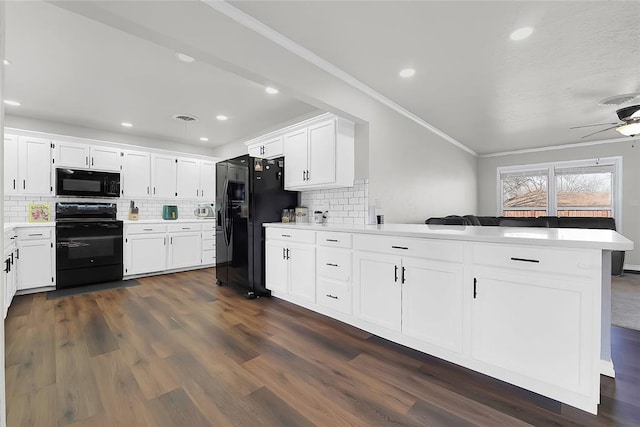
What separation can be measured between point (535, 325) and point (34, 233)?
5.45 metres

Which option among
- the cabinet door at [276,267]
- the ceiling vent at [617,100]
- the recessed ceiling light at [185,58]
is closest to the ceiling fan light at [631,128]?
the ceiling vent at [617,100]

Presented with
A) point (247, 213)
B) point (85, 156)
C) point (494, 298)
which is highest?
point (85, 156)

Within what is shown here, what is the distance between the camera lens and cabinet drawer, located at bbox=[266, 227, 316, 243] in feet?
9.91

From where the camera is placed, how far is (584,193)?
5844mm

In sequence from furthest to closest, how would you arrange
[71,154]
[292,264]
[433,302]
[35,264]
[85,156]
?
[85,156] → [71,154] → [35,264] → [292,264] → [433,302]

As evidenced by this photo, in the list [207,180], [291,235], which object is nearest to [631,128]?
[291,235]

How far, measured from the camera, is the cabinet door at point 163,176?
16.6ft

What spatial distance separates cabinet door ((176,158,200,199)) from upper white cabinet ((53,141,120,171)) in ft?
3.20

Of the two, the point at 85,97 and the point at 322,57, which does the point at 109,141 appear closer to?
the point at 85,97

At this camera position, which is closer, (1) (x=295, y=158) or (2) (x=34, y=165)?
(1) (x=295, y=158)

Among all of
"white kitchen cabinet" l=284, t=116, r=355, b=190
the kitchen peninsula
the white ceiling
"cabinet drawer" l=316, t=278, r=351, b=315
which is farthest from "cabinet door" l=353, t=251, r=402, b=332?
the white ceiling

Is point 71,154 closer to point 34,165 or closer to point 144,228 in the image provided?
point 34,165

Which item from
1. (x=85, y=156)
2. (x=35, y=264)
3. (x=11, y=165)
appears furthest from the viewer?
(x=85, y=156)

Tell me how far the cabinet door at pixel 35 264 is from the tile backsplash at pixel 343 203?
3565 millimetres
